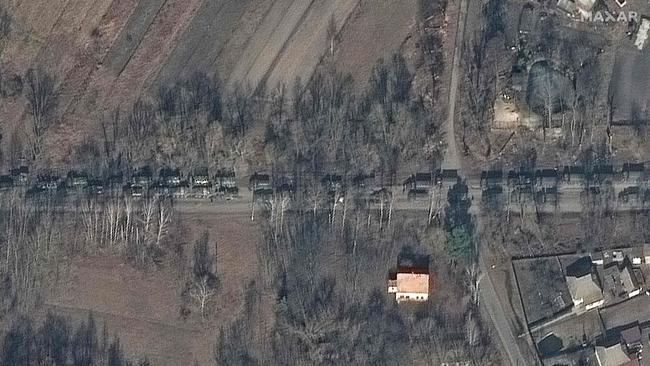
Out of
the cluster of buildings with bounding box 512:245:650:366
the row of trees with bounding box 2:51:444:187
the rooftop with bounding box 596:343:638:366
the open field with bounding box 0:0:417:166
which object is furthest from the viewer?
the open field with bounding box 0:0:417:166

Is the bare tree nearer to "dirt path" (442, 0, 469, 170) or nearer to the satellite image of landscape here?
the satellite image of landscape

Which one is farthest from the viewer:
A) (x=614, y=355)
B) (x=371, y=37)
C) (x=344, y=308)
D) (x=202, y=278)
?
(x=371, y=37)

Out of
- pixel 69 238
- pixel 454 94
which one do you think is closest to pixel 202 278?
pixel 69 238

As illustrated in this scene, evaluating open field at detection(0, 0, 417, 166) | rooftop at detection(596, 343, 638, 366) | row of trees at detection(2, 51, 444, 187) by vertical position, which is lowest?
rooftop at detection(596, 343, 638, 366)

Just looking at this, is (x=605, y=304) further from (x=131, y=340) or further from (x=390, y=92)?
(x=131, y=340)

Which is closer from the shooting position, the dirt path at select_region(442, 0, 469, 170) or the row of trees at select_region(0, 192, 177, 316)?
the row of trees at select_region(0, 192, 177, 316)

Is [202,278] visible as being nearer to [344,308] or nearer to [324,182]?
[344,308]

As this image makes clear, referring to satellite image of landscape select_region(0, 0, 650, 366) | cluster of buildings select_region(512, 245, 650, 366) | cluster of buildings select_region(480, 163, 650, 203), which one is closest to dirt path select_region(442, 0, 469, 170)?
satellite image of landscape select_region(0, 0, 650, 366)

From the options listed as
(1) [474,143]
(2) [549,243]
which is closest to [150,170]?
(1) [474,143]

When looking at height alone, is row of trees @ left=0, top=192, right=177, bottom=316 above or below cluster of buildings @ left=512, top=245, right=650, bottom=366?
above
